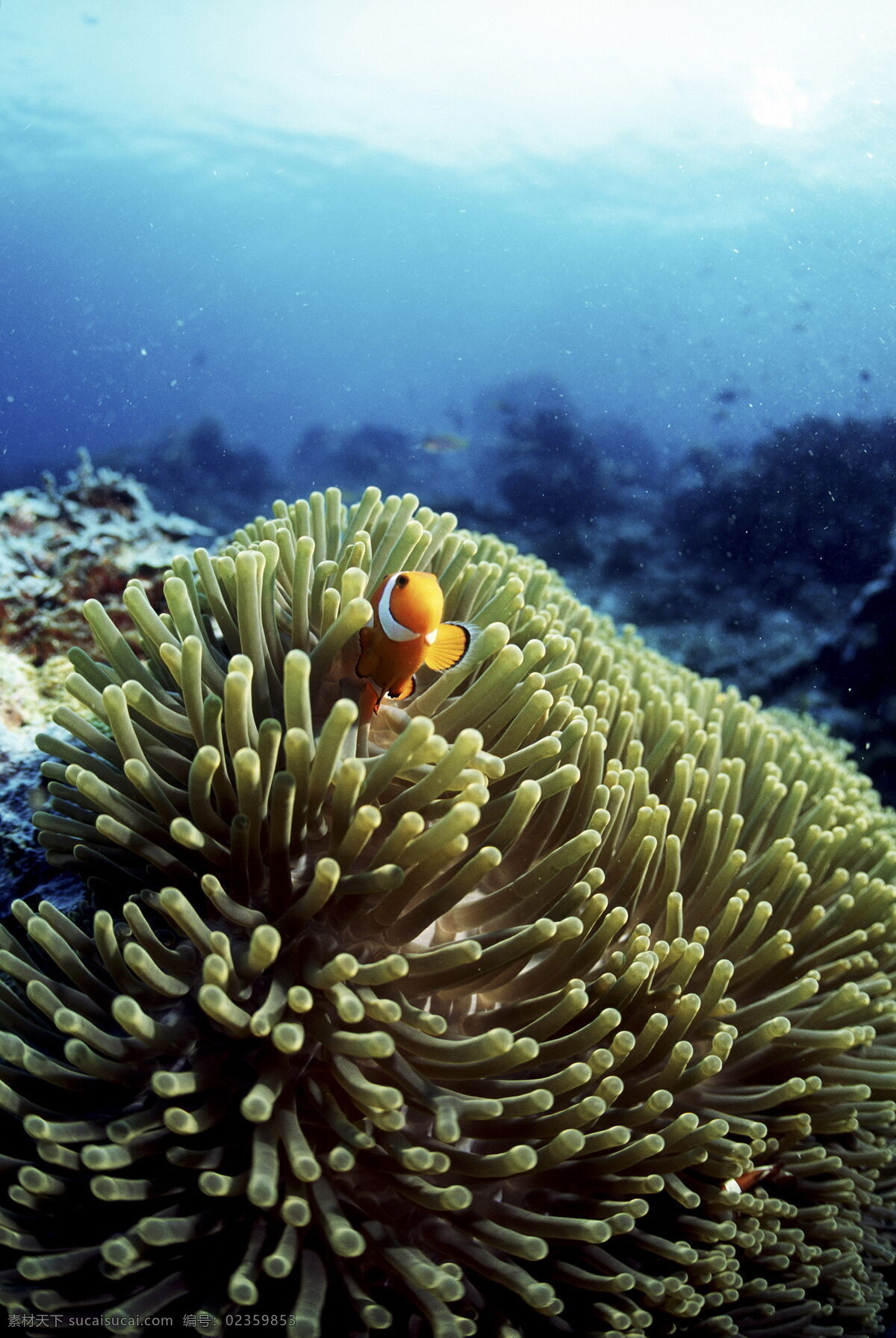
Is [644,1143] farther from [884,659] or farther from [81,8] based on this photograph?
[81,8]

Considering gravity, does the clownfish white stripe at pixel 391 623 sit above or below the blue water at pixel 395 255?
below

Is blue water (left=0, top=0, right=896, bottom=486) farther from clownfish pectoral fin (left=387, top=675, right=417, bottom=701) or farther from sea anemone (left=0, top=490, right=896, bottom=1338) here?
clownfish pectoral fin (left=387, top=675, right=417, bottom=701)

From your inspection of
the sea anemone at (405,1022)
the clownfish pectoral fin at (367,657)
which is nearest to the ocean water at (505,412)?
the sea anemone at (405,1022)

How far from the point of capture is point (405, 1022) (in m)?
1.06

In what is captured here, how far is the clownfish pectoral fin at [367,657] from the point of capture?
1.16m

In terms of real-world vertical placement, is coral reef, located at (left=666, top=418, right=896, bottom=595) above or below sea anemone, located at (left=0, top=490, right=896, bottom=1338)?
above

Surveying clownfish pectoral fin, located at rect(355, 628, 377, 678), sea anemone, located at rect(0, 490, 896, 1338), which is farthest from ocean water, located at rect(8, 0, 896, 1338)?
clownfish pectoral fin, located at rect(355, 628, 377, 678)

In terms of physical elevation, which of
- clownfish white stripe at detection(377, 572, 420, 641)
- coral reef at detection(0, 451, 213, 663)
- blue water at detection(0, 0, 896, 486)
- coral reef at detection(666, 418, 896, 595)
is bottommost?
clownfish white stripe at detection(377, 572, 420, 641)

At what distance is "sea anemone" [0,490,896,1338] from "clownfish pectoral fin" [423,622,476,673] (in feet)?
0.12

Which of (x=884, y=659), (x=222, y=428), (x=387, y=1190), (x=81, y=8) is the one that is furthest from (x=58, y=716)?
(x=81, y=8)

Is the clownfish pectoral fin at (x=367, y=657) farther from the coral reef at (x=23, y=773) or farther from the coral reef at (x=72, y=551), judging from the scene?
the coral reef at (x=72, y=551)

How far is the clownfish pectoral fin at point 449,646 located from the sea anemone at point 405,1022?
0.04 metres

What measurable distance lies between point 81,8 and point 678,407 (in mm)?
20188

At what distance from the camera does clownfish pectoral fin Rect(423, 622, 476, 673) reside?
1184mm
